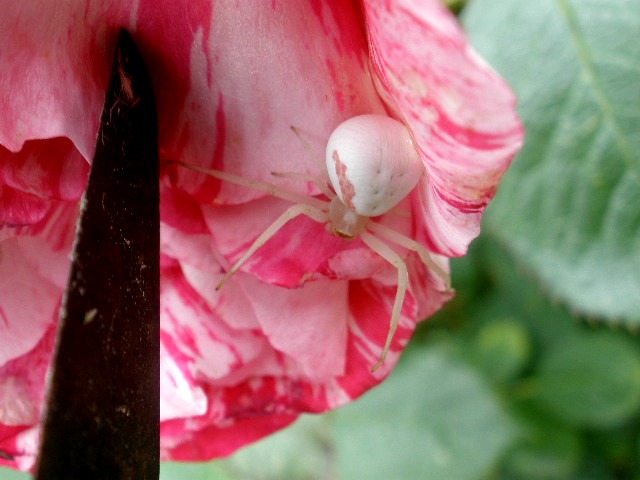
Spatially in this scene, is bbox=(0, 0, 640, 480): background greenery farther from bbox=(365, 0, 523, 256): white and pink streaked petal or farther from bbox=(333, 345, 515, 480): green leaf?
bbox=(365, 0, 523, 256): white and pink streaked petal

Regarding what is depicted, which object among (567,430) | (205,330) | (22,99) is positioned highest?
(22,99)

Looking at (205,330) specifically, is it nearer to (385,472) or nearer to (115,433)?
(115,433)

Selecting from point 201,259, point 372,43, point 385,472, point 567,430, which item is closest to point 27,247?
point 201,259

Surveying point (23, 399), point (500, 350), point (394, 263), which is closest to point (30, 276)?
point (23, 399)

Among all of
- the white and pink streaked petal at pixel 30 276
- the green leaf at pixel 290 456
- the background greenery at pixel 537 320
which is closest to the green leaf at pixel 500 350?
the background greenery at pixel 537 320

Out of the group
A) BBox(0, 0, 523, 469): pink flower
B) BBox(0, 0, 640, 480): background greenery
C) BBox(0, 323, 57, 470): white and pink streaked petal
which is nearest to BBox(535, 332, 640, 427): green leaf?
BBox(0, 0, 640, 480): background greenery

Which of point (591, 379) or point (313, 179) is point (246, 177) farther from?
point (591, 379)

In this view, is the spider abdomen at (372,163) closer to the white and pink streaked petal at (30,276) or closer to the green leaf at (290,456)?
the white and pink streaked petal at (30,276)
